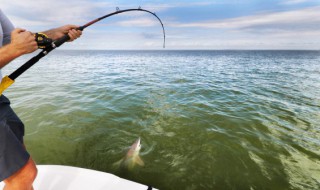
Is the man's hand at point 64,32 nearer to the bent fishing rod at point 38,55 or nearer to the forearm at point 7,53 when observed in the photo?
the bent fishing rod at point 38,55

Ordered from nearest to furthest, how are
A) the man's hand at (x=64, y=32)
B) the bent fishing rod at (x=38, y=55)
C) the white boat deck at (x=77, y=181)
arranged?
the bent fishing rod at (x=38, y=55), the man's hand at (x=64, y=32), the white boat deck at (x=77, y=181)

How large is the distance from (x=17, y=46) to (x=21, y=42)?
6 cm

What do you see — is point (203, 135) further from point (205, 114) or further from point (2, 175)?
point (2, 175)

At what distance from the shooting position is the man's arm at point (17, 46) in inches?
76.0

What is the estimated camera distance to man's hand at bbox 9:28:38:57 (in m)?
1.96

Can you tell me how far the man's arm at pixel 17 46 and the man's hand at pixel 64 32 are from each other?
3.15ft

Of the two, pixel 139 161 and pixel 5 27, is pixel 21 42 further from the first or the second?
pixel 139 161

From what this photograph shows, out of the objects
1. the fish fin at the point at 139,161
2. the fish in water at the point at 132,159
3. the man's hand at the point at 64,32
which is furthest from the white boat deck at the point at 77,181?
the man's hand at the point at 64,32

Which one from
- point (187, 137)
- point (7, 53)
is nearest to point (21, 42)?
point (7, 53)

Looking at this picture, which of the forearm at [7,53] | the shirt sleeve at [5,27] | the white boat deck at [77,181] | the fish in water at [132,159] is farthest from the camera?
the fish in water at [132,159]

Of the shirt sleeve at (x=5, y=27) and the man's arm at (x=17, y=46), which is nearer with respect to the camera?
the man's arm at (x=17, y=46)

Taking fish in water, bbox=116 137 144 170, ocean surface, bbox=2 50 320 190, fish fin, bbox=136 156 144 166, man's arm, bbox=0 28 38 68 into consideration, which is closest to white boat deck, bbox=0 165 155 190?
ocean surface, bbox=2 50 320 190

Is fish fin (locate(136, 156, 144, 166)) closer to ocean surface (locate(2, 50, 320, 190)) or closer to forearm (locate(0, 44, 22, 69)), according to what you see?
ocean surface (locate(2, 50, 320, 190))

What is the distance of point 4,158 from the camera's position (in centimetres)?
219
